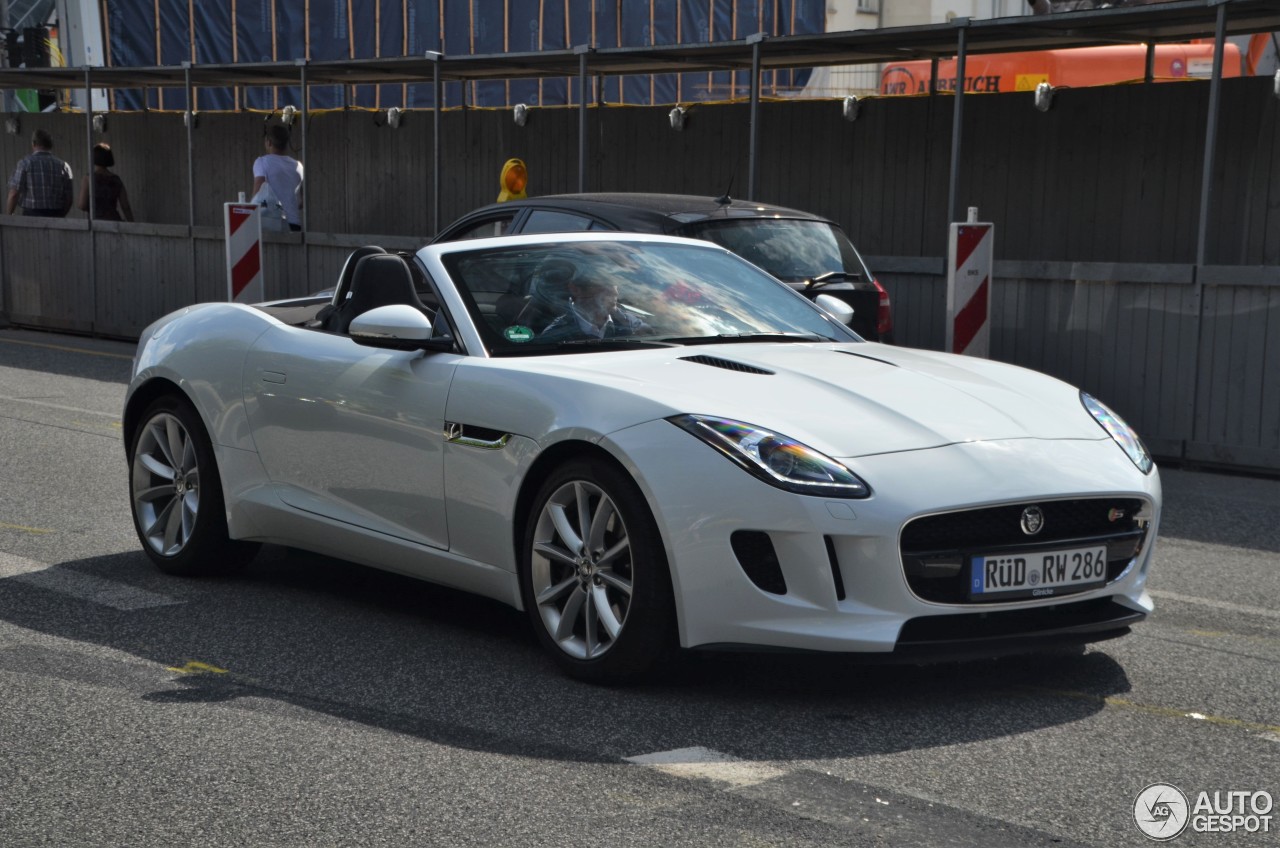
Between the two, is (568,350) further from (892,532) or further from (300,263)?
(300,263)

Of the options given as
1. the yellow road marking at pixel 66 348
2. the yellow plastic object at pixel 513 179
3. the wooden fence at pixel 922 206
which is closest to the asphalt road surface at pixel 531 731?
the wooden fence at pixel 922 206

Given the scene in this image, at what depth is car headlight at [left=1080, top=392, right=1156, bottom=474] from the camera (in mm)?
5293

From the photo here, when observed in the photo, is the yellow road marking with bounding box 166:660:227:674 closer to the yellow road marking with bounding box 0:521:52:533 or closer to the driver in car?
the driver in car

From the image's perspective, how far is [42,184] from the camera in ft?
65.4

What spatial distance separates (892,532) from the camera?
4.66m

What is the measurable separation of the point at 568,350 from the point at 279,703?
149cm

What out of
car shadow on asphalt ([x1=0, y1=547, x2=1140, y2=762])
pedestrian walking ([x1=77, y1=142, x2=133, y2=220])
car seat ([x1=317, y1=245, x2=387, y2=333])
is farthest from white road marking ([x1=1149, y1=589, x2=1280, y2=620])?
pedestrian walking ([x1=77, y1=142, x2=133, y2=220])

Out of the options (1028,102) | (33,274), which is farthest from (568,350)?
(33,274)

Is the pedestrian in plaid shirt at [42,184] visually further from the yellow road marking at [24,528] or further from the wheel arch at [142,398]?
the wheel arch at [142,398]

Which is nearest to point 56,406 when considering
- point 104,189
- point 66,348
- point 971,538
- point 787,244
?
point 66,348

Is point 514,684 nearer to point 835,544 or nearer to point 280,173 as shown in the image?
point 835,544

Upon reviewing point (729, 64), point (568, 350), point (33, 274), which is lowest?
point (33, 274)

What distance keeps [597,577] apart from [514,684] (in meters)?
0.43

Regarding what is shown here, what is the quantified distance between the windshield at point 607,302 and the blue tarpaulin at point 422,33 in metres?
22.3
